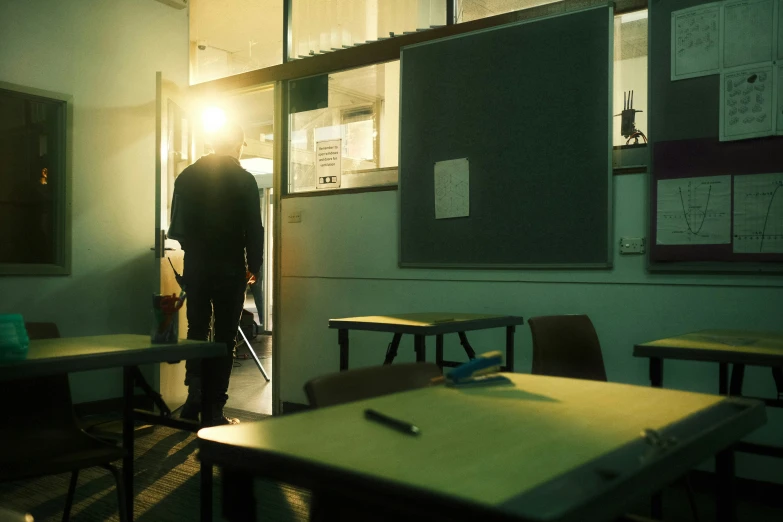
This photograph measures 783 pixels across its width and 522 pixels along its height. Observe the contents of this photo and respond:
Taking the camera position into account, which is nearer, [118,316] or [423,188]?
[423,188]

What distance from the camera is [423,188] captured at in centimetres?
379

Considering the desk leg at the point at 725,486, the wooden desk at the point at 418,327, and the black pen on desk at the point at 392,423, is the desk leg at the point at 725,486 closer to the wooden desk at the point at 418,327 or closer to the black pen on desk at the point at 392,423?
the black pen on desk at the point at 392,423

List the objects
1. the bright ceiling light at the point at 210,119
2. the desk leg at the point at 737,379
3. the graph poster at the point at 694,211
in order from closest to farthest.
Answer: the desk leg at the point at 737,379 < the graph poster at the point at 694,211 < the bright ceiling light at the point at 210,119

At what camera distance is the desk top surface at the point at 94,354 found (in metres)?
A: 1.66

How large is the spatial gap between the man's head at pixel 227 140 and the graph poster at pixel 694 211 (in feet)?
8.13

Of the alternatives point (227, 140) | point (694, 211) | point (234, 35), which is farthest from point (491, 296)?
point (234, 35)

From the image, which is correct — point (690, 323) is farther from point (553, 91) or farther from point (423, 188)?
point (423, 188)

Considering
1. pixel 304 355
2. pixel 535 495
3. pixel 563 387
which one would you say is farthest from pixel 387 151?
pixel 535 495

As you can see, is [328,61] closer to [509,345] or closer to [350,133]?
[350,133]

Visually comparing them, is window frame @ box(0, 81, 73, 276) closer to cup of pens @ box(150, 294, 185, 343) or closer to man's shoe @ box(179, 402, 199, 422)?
man's shoe @ box(179, 402, 199, 422)

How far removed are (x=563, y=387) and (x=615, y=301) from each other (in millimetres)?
1927

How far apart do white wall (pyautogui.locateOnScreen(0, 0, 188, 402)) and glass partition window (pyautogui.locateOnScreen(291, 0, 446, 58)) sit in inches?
44.3

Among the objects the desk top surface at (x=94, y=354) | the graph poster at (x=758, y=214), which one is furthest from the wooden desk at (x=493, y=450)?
the graph poster at (x=758, y=214)

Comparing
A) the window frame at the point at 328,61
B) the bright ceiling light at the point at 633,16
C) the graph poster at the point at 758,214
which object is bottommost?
the graph poster at the point at 758,214
